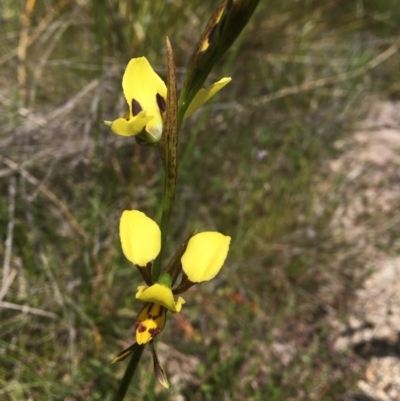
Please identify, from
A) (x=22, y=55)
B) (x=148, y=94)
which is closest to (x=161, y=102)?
(x=148, y=94)

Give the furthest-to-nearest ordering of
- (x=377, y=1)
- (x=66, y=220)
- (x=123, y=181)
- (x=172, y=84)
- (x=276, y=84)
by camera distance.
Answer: (x=377, y=1), (x=276, y=84), (x=123, y=181), (x=66, y=220), (x=172, y=84)

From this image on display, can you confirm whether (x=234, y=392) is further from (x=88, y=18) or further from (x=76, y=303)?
(x=88, y=18)

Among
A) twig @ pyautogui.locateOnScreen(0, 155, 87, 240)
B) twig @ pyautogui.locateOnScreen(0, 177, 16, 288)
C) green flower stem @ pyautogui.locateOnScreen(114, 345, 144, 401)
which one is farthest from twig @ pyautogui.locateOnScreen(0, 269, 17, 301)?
green flower stem @ pyautogui.locateOnScreen(114, 345, 144, 401)

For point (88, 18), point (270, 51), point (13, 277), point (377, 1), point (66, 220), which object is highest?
point (377, 1)

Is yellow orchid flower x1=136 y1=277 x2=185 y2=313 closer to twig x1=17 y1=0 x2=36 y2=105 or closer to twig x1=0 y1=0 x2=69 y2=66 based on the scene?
twig x1=17 y1=0 x2=36 y2=105

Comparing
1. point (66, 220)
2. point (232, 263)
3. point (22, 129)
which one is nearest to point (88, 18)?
point (22, 129)

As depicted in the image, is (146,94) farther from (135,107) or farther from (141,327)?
(141,327)

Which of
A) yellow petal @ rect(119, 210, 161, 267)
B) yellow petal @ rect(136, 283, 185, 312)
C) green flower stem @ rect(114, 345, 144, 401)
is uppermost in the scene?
yellow petal @ rect(119, 210, 161, 267)
